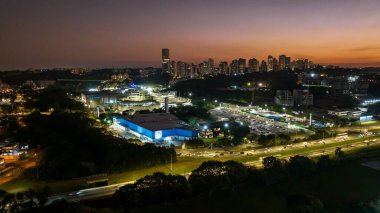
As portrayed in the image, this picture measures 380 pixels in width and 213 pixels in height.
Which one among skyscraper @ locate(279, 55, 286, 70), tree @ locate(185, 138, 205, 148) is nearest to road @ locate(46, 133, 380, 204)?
tree @ locate(185, 138, 205, 148)

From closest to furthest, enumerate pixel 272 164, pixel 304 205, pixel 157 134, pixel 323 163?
pixel 304 205
pixel 272 164
pixel 323 163
pixel 157 134

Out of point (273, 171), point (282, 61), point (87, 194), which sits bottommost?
point (87, 194)

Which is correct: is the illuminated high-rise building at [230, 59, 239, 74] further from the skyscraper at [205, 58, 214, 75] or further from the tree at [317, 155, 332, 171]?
the tree at [317, 155, 332, 171]

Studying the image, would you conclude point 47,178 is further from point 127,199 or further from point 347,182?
point 347,182

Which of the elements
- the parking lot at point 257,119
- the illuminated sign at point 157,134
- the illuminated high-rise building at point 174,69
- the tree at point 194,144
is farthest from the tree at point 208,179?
the illuminated high-rise building at point 174,69

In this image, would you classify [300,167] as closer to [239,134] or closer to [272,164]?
[272,164]

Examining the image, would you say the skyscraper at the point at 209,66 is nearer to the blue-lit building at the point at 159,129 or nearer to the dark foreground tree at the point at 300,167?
the blue-lit building at the point at 159,129

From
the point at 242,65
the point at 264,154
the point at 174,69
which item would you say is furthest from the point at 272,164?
the point at 174,69

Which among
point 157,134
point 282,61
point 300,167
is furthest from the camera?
point 282,61

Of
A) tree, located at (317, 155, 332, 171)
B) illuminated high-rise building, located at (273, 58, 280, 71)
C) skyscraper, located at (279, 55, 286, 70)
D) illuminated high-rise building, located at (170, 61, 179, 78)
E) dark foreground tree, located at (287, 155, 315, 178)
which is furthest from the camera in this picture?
illuminated high-rise building, located at (170, 61, 179, 78)
